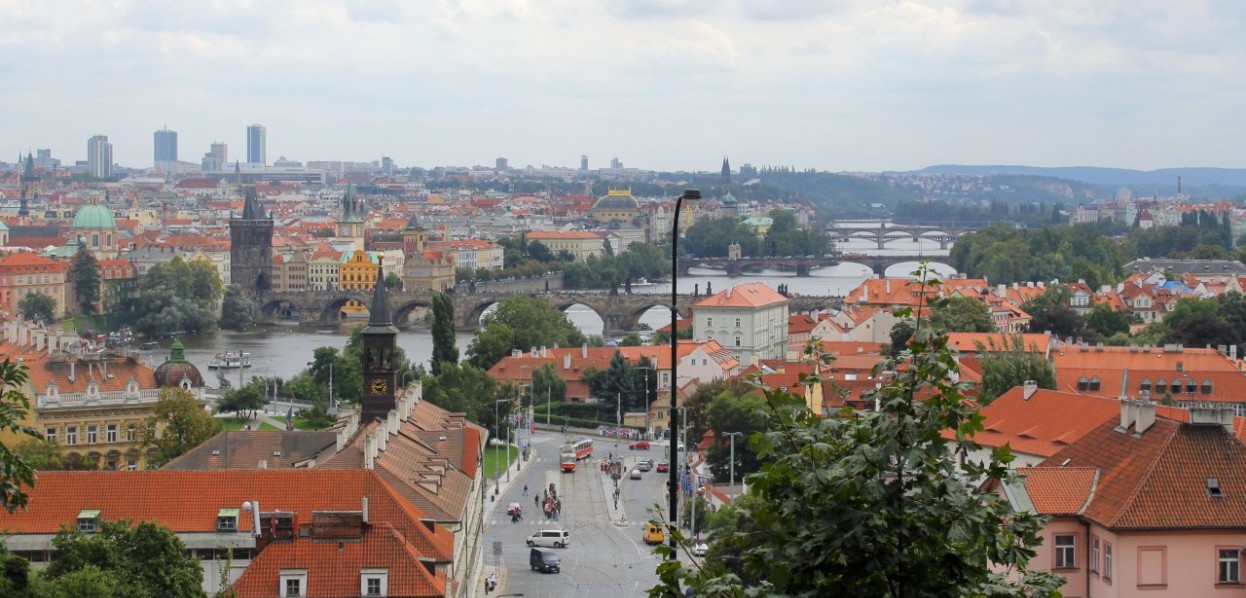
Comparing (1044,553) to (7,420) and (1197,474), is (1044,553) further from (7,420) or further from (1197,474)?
(7,420)

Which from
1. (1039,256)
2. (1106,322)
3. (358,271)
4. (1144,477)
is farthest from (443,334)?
(1039,256)

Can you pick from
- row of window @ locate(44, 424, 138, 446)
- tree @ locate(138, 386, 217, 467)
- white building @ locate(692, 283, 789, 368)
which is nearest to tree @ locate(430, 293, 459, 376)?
white building @ locate(692, 283, 789, 368)

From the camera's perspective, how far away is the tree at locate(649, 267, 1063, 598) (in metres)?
8.16

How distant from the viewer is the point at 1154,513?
1711 centimetres

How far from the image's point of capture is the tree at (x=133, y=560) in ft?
59.7

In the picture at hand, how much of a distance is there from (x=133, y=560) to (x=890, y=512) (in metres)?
11.8

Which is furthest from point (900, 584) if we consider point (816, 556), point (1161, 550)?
point (1161, 550)

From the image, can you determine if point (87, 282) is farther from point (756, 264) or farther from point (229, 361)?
point (756, 264)

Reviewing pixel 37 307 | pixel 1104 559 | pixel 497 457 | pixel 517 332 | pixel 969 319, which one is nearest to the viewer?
pixel 1104 559

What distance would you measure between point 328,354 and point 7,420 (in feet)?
150

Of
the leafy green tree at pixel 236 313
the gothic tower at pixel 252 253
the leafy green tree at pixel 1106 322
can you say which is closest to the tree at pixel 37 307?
the leafy green tree at pixel 236 313

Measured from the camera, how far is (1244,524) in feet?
55.7

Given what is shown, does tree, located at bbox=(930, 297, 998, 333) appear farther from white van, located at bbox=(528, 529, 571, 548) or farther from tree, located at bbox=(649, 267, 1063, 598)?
tree, located at bbox=(649, 267, 1063, 598)

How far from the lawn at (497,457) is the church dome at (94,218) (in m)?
83.3
